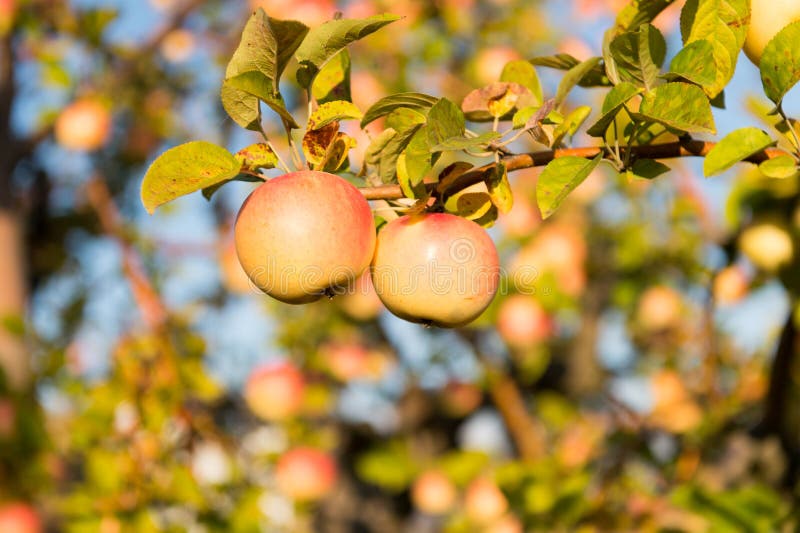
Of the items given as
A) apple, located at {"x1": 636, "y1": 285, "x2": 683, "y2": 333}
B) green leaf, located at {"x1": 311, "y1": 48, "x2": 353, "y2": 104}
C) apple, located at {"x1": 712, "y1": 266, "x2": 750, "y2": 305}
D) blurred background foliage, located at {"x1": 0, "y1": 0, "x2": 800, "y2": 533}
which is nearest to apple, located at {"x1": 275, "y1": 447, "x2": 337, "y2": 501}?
blurred background foliage, located at {"x1": 0, "y1": 0, "x2": 800, "y2": 533}

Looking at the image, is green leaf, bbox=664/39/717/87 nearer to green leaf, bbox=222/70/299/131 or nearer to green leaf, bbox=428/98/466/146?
green leaf, bbox=428/98/466/146

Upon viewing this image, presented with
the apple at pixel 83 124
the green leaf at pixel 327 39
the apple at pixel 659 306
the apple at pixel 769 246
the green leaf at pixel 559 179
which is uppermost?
the green leaf at pixel 327 39

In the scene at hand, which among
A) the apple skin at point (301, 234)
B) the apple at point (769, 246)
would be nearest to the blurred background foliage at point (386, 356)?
the apple at point (769, 246)

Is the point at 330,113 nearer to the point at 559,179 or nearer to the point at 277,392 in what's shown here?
the point at 559,179

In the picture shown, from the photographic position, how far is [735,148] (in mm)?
519

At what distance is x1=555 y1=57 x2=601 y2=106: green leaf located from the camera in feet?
1.83

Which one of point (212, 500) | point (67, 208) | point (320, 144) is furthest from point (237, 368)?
point (320, 144)

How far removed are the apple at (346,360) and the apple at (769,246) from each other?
49.1 inches

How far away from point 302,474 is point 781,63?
1561 millimetres

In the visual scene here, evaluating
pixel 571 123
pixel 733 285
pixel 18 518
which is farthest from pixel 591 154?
pixel 18 518

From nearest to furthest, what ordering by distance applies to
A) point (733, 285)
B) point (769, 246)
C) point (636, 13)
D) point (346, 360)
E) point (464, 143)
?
point (464, 143), point (636, 13), point (769, 246), point (733, 285), point (346, 360)

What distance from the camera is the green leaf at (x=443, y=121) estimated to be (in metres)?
0.52

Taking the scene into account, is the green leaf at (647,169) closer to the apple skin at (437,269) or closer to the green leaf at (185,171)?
the apple skin at (437,269)

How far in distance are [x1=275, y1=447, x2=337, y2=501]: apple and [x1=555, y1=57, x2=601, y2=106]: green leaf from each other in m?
1.48
